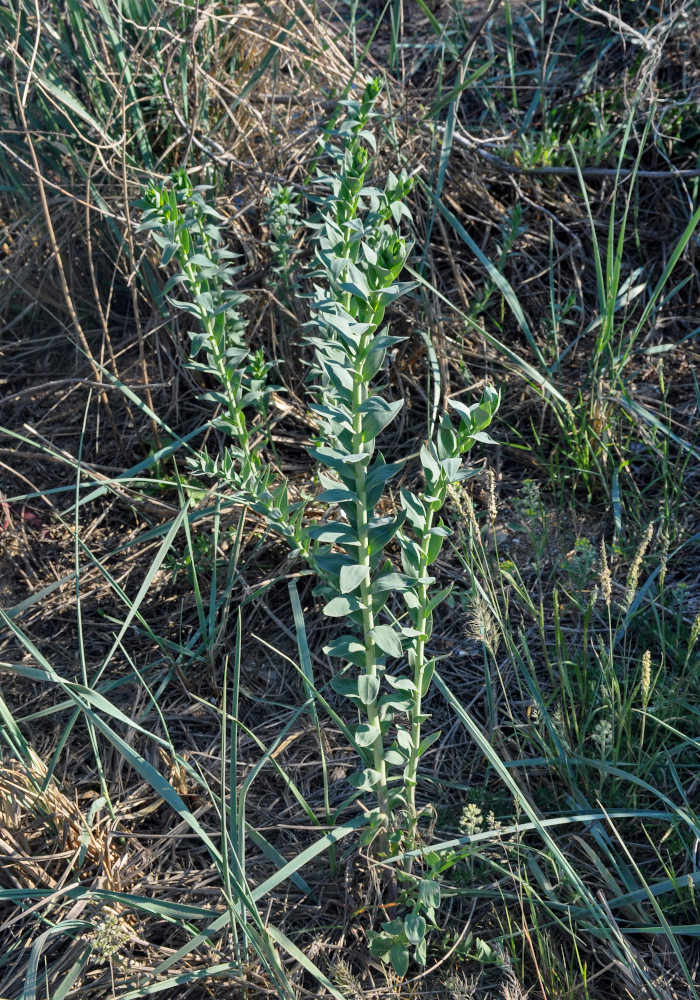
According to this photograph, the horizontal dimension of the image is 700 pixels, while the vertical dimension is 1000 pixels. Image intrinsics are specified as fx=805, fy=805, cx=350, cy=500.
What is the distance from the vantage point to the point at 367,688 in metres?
1.38

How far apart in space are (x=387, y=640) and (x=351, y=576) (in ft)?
0.46

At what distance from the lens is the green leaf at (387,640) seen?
1334 millimetres

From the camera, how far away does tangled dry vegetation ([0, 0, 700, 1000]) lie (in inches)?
59.8

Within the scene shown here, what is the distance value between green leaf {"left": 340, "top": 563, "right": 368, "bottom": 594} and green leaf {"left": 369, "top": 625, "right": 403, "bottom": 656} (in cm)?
10

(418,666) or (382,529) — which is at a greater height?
(382,529)

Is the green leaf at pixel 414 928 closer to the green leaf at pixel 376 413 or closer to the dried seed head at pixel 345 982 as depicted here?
the dried seed head at pixel 345 982

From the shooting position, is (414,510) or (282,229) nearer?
(414,510)

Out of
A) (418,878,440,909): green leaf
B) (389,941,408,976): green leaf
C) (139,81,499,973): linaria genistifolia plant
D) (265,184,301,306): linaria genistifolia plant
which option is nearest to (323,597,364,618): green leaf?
(139,81,499,973): linaria genistifolia plant

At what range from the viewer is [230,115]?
98.9 inches

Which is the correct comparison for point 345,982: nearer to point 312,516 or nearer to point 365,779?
point 365,779

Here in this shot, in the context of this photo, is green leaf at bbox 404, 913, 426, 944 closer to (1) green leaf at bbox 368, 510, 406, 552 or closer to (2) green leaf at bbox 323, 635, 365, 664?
(2) green leaf at bbox 323, 635, 365, 664

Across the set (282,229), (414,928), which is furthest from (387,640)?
(282,229)

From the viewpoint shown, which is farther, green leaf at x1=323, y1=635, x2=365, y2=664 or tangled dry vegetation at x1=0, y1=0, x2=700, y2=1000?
tangled dry vegetation at x1=0, y1=0, x2=700, y2=1000

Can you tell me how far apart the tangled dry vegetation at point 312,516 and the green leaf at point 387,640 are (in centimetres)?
19
